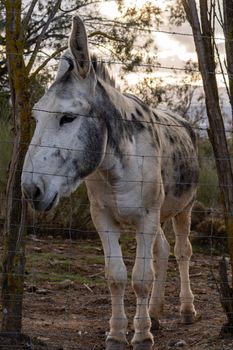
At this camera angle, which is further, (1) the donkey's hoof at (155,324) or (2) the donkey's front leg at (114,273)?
(1) the donkey's hoof at (155,324)

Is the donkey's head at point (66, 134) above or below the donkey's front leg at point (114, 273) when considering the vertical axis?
above

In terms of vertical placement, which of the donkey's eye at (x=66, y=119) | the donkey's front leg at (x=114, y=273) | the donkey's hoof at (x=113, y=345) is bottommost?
the donkey's hoof at (x=113, y=345)

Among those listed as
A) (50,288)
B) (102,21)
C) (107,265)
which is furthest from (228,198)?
(102,21)

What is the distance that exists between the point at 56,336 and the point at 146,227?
4.35 feet

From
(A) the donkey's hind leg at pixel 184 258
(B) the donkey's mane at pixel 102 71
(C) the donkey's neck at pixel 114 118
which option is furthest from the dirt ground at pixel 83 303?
(B) the donkey's mane at pixel 102 71

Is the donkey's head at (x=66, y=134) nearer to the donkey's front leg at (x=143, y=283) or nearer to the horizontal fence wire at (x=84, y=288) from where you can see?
the horizontal fence wire at (x=84, y=288)

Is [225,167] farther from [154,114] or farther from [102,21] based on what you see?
[102,21]

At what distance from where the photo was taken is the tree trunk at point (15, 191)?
6137 millimetres

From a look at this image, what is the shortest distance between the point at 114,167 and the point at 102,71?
833 mm

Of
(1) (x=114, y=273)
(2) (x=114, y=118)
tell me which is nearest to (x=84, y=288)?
(1) (x=114, y=273)

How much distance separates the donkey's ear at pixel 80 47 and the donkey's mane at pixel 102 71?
280mm

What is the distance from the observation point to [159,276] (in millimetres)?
8164

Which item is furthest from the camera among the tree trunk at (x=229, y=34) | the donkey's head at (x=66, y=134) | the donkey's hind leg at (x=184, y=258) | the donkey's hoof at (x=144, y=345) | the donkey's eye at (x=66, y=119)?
the donkey's hind leg at (x=184, y=258)

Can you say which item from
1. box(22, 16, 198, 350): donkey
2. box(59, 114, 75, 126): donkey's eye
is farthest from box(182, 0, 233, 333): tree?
box(59, 114, 75, 126): donkey's eye
